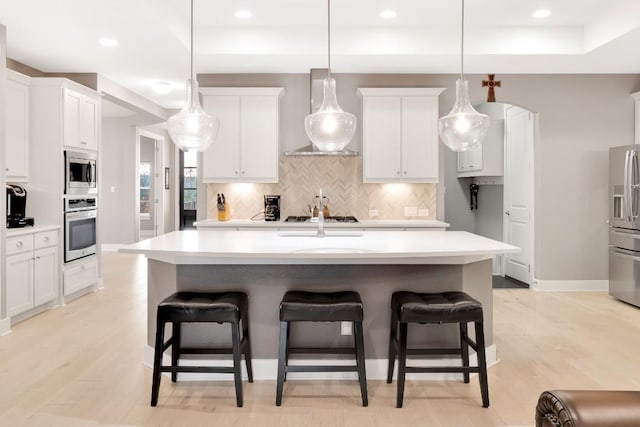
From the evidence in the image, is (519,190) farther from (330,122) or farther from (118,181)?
(118,181)

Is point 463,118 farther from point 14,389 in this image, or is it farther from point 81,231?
point 81,231

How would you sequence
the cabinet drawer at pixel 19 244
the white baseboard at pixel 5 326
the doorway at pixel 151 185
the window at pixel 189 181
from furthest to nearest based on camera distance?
the window at pixel 189 181, the doorway at pixel 151 185, the cabinet drawer at pixel 19 244, the white baseboard at pixel 5 326

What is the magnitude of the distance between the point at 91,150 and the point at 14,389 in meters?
3.31

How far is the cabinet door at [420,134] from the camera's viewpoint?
5.40 meters

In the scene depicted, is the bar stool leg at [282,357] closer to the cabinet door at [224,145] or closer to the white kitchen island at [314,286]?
the white kitchen island at [314,286]

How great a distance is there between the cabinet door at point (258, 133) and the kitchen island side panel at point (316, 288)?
2.48 meters

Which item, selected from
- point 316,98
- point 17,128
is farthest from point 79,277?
point 316,98

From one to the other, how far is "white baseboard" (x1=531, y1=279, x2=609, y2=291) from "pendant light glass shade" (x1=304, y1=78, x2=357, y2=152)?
389 centimetres

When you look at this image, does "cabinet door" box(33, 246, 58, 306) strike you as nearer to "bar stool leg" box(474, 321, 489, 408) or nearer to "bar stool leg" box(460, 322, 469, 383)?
"bar stool leg" box(460, 322, 469, 383)

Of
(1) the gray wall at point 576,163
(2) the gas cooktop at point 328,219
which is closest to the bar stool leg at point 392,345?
(2) the gas cooktop at point 328,219

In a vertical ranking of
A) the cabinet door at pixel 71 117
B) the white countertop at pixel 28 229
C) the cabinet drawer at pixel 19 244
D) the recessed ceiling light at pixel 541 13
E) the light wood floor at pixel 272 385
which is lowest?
the light wood floor at pixel 272 385

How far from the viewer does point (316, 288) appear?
3.07 metres

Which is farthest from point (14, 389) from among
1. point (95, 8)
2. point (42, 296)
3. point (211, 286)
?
point (95, 8)

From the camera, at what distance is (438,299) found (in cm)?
281
